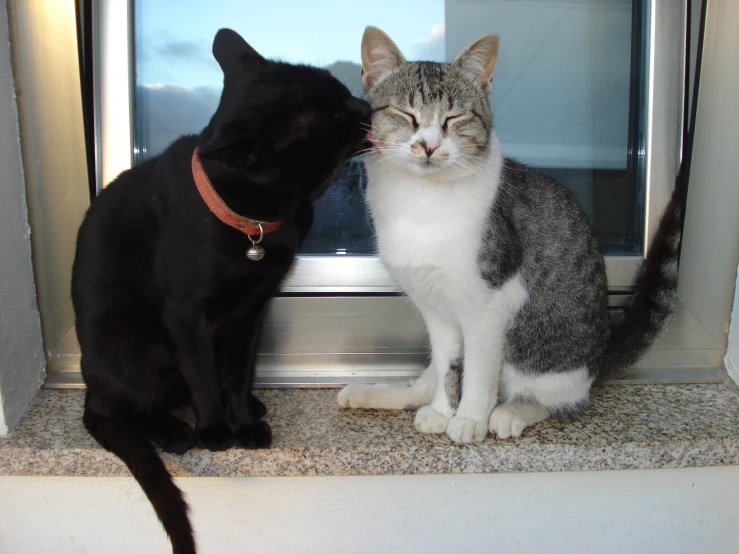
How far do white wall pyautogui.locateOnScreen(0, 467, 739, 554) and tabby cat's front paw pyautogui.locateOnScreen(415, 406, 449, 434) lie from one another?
11cm

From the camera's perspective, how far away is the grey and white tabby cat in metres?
1.36

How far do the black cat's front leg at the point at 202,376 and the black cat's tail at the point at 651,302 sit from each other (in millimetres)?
905

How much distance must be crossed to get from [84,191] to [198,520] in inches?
34.9

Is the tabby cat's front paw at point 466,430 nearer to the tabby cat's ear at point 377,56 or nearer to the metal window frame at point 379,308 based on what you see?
the metal window frame at point 379,308

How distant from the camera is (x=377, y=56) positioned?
56.1 inches

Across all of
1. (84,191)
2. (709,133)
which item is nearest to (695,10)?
(709,133)

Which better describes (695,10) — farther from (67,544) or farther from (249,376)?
(67,544)

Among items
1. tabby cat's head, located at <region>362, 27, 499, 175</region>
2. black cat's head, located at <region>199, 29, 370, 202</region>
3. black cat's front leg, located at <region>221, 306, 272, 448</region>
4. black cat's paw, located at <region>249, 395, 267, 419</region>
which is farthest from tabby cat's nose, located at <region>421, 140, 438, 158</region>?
black cat's paw, located at <region>249, 395, 267, 419</region>

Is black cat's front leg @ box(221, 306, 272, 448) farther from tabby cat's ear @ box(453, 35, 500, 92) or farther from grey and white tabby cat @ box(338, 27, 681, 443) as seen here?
tabby cat's ear @ box(453, 35, 500, 92)

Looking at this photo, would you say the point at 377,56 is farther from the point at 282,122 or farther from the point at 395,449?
the point at 395,449

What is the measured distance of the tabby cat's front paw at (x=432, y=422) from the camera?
1.51 m

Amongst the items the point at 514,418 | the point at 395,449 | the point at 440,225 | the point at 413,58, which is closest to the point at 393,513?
the point at 395,449

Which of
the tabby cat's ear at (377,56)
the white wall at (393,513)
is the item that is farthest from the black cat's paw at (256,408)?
the tabby cat's ear at (377,56)

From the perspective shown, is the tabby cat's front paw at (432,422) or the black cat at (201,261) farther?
the tabby cat's front paw at (432,422)
